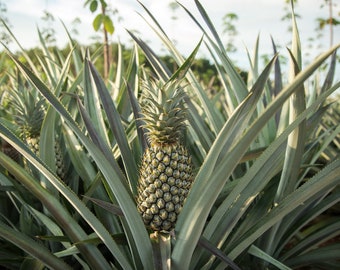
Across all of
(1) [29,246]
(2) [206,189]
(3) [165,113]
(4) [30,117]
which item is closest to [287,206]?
(2) [206,189]

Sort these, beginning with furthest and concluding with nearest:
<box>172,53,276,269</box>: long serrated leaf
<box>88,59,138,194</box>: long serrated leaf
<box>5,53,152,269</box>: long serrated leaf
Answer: <box>88,59,138,194</box>: long serrated leaf < <box>5,53,152,269</box>: long serrated leaf < <box>172,53,276,269</box>: long serrated leaf

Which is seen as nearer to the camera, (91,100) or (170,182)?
(170,182)

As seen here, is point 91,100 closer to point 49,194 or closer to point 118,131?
point 118,131

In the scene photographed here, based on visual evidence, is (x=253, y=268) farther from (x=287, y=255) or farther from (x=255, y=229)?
(x=255, y=229)

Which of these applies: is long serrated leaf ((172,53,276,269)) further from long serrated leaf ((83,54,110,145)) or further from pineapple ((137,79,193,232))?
long serrated leaf ((83,54,110,145))

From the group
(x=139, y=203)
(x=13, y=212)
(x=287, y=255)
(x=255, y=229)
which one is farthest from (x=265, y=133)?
(x=13, y=212)

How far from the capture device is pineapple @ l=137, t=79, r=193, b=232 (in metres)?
1.13

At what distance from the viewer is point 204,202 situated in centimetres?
92

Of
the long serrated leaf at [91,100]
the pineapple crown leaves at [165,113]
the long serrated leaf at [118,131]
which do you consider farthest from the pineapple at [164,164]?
the long serrated leaf at [91,100]

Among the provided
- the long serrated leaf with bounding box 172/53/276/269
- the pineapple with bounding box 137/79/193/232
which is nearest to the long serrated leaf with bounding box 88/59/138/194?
the pineapple with bounding box 137/79/193/232

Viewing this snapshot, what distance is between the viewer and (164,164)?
113 centimetres

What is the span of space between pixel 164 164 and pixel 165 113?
15 centimetres

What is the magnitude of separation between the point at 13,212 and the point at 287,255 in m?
1.23

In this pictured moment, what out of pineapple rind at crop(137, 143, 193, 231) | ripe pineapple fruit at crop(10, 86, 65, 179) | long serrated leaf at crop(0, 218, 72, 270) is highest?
ripe pineapple fruit at crop(10, 86, 65, 179)
